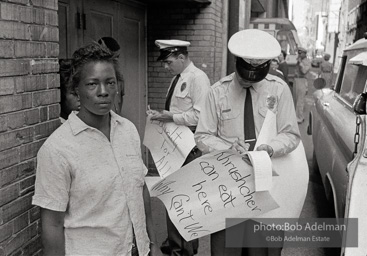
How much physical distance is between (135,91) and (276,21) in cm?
855

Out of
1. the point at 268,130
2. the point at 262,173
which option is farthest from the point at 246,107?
the point at 262,173

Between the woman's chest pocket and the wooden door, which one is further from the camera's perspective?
the wooden door

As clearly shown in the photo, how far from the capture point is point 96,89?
2072mm

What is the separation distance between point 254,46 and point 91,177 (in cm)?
142

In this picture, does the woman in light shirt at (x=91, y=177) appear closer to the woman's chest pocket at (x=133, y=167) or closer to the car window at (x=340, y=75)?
the woman's chest pocket at (x=133, y=167)

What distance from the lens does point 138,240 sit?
2.22 meters

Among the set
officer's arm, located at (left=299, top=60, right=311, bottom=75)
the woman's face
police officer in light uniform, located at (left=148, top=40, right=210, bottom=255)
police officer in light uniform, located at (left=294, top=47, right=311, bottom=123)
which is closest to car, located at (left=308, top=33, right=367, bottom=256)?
police officer in light uniform, located at (left=148, top=40, right=210, bottom=255)

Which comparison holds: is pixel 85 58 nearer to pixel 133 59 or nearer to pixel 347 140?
pixel 347 140

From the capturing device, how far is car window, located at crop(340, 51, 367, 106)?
179 inches

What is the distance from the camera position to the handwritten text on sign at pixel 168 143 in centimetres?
423

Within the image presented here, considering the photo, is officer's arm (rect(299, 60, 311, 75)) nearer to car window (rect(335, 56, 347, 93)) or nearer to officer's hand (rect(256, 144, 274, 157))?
car window (rect(335, 56, 347, 93))

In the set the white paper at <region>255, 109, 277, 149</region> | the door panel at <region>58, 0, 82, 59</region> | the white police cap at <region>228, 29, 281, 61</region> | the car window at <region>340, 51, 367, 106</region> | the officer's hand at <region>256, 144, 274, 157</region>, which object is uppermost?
the door panel at <region>58, 0, 82, 59</region>

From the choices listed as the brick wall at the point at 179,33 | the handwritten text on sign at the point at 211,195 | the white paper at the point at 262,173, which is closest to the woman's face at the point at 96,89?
the handwritten text on sign at the point at 211,195

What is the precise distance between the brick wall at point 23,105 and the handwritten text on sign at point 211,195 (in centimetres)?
78
